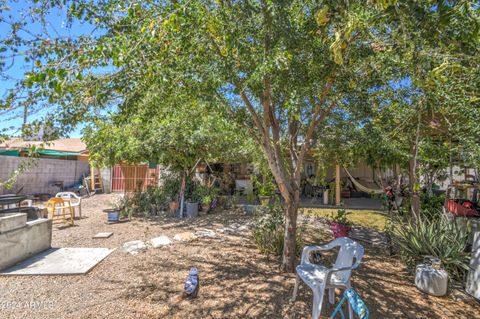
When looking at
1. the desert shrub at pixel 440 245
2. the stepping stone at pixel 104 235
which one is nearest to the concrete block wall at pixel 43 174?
the stepping stone at pixel 104 235

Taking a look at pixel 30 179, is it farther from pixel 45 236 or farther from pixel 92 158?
pixel 45 236

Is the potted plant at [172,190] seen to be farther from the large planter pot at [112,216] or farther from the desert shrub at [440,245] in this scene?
the desert shrub at [440,245]

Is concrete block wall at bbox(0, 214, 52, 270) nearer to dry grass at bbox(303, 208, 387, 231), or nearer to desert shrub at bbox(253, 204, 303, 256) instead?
desert shrub at bbox(253, 204, 303, 256)

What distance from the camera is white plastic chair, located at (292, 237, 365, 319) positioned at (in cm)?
274

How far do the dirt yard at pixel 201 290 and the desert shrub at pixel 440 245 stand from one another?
0.37 metres

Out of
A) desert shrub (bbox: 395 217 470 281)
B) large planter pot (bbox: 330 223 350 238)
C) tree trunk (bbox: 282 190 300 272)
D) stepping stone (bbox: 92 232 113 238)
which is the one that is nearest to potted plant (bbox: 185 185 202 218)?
stepping stone (bbox: 92 232 113 238)

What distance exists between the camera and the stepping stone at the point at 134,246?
5.07m

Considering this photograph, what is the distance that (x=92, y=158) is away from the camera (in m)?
8.55

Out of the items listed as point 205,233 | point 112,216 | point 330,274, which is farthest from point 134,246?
point 330,274

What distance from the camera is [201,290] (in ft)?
11.7

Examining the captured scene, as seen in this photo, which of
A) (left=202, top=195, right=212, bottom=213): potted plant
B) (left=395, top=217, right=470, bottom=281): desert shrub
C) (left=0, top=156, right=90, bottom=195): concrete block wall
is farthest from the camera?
(left=0, top=156, right=90, bottom=195): concrete block wall

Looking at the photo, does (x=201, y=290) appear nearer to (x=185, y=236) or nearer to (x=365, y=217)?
(x=185, y=236)

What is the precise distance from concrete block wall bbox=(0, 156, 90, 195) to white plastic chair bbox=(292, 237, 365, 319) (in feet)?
33.1

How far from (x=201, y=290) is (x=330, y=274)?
→ 1734 mm
